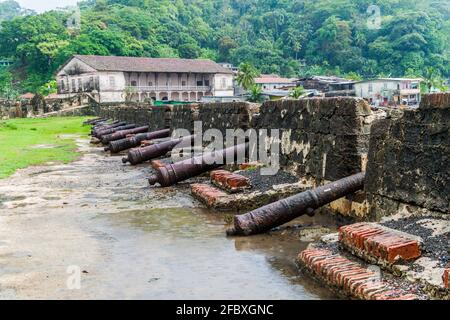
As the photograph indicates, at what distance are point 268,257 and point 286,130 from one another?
345 cm

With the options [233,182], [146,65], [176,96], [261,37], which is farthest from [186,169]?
[261,37]

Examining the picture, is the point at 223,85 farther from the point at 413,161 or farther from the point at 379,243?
the point at 379,243

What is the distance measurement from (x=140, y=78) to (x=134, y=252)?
59.8 metres

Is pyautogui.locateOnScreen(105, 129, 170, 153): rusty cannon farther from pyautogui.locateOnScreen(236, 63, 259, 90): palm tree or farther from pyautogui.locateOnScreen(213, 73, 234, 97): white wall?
pyautogui.locateOnScreen(236, 63, 259, 90): palm tree

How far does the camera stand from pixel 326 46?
303 feet

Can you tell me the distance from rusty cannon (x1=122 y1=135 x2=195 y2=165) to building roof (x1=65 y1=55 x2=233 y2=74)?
162 ft

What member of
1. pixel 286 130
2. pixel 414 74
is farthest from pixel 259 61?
pixel 286 130

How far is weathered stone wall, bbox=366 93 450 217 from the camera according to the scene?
174 inches

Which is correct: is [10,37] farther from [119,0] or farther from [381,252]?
[381,252]

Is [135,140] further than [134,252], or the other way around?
[135,140]

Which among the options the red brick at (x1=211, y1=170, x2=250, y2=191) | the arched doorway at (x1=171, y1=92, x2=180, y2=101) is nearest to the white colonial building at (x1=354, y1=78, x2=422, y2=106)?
the arched doorway at (x1=171, y1=92, x2=180, y2=101)

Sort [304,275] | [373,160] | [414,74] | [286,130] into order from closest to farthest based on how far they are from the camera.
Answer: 1. [304,275]
2. [373,160]
3. [286,130]
4. [414,74]

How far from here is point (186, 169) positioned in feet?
28.3

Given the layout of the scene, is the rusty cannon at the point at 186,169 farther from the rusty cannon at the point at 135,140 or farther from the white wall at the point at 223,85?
the white wall at the point at 223,85
